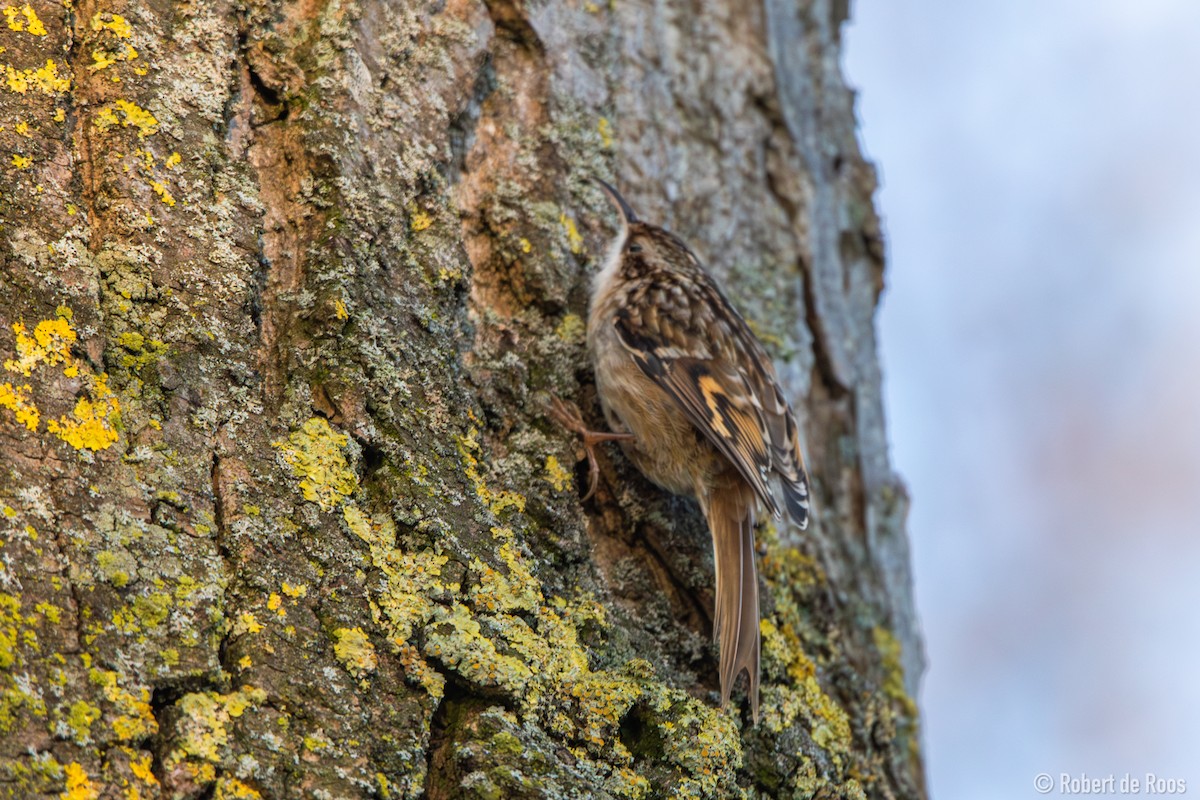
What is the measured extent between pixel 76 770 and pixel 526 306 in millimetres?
1034

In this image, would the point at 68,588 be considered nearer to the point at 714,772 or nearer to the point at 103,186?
the point at 103,186

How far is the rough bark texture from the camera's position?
1.15m

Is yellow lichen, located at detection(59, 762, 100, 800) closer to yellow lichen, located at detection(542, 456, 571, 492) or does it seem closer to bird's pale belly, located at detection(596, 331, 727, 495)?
yellow lichen, located at detection(542, 456, 571, 492)

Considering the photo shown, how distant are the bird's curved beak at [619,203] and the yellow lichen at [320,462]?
2.72ft

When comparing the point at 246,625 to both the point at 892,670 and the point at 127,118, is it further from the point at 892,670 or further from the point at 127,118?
the point at 892,670

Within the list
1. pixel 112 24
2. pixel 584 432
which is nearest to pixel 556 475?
pixel 584 432

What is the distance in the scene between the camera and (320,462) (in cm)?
138

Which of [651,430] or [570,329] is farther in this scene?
[651,430]

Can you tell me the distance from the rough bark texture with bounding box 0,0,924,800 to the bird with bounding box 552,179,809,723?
5 centimetres

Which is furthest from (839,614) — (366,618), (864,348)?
(366,618)

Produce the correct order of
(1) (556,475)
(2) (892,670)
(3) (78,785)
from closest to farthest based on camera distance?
(3) (78,785)
(1) (556,475)
(2) (892,670)

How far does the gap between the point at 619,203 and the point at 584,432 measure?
1.64 ft

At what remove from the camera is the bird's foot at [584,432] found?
1790 mm

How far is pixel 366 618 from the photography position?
4.20 feet
